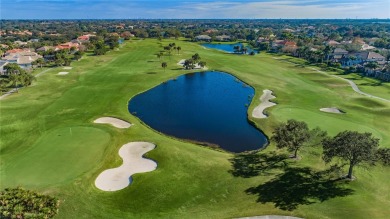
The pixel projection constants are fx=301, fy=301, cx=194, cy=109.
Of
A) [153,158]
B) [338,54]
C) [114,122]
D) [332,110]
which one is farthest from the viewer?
[338,54]

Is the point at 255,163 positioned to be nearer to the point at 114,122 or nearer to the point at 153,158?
the point at 153,158

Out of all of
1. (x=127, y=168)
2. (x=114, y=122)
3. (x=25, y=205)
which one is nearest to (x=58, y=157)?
(x=127, y=168)

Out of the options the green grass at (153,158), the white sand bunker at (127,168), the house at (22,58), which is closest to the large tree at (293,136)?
the green grass at (153,158)

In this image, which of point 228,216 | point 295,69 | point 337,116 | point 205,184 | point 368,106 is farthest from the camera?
point 295,69

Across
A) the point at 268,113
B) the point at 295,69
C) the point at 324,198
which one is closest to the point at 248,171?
the point at 324,198

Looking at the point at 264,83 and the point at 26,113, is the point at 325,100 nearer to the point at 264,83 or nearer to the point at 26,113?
the point at 264,83

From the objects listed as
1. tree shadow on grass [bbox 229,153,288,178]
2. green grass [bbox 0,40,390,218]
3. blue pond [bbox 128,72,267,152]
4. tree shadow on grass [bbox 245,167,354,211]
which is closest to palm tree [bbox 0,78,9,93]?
green grass [bbox 0,40,390,218]

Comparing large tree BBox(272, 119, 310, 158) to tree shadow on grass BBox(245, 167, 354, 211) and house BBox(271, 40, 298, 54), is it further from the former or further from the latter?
house BBox(271, 40, 298, 54)

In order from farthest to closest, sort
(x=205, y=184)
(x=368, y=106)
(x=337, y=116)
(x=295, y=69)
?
Result: (x=295, y=69), (x=368, y=106), (x=337, y=116), (x=205, y=184)
